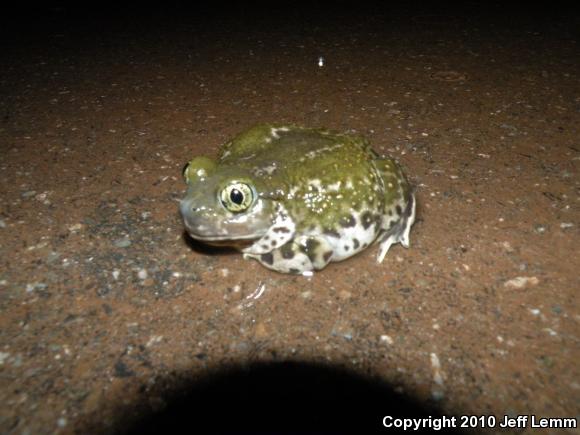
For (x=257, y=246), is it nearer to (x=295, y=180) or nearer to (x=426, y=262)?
(x=295, y=180)

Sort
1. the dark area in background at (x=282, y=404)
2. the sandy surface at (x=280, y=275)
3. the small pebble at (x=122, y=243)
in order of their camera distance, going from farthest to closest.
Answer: the small pebble at (x=122, y=243), the sandy surface at (x=280, y=275), the dark area in background at (x=282, y=404)

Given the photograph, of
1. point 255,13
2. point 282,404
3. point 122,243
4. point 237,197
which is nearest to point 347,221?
point 237,197

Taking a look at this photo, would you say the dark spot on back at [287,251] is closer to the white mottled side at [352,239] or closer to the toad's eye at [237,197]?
the white mottled side at [352,239]

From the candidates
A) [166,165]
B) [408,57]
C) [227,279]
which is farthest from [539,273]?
[408,57]

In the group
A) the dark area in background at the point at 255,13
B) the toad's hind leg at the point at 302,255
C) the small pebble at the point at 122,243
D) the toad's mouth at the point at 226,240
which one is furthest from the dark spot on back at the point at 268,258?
the dark area in background at the point at 255,13

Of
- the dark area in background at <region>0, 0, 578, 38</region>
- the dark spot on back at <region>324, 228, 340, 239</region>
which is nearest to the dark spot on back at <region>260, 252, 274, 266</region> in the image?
the dark spot on back at <region>324, 228, 340, 239</region>

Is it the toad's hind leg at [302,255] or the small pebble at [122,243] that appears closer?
the toad's hind leg at [302,255]

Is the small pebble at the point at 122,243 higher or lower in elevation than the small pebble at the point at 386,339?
higher
